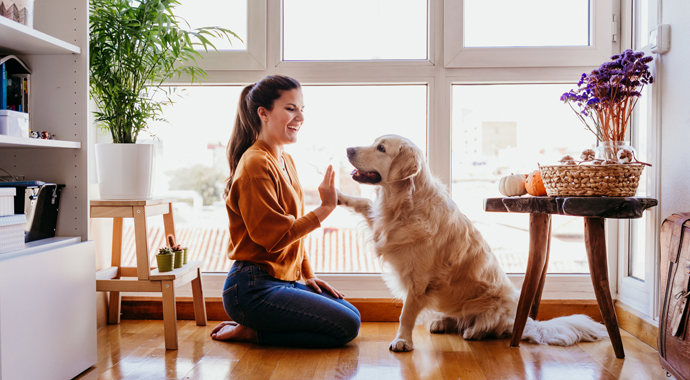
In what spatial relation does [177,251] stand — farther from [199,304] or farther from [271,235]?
[271,235]

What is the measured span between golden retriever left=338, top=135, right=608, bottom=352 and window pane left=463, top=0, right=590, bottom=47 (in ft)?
3.30

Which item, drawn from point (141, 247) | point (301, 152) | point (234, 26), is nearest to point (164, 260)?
point (141, 247)

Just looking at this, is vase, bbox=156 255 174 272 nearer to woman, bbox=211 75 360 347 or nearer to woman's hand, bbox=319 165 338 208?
woman, bbox=211 75 360 347

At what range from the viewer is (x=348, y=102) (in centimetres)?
264

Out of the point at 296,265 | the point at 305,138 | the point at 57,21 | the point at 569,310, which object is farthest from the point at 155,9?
the point at 569,310

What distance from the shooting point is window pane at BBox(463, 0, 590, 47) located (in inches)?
99.7

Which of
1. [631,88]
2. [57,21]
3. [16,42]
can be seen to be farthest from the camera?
[631,88]

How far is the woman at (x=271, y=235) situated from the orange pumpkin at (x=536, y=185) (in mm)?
896

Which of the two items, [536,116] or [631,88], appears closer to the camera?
[631,88]

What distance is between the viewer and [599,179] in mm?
1706

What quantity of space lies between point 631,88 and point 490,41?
2.76ft

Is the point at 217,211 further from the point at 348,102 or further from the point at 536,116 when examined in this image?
the point at 536,116

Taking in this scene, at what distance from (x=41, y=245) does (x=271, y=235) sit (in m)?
0.83

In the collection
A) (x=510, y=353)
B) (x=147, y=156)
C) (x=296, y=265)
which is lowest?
(x=510, y=353)
